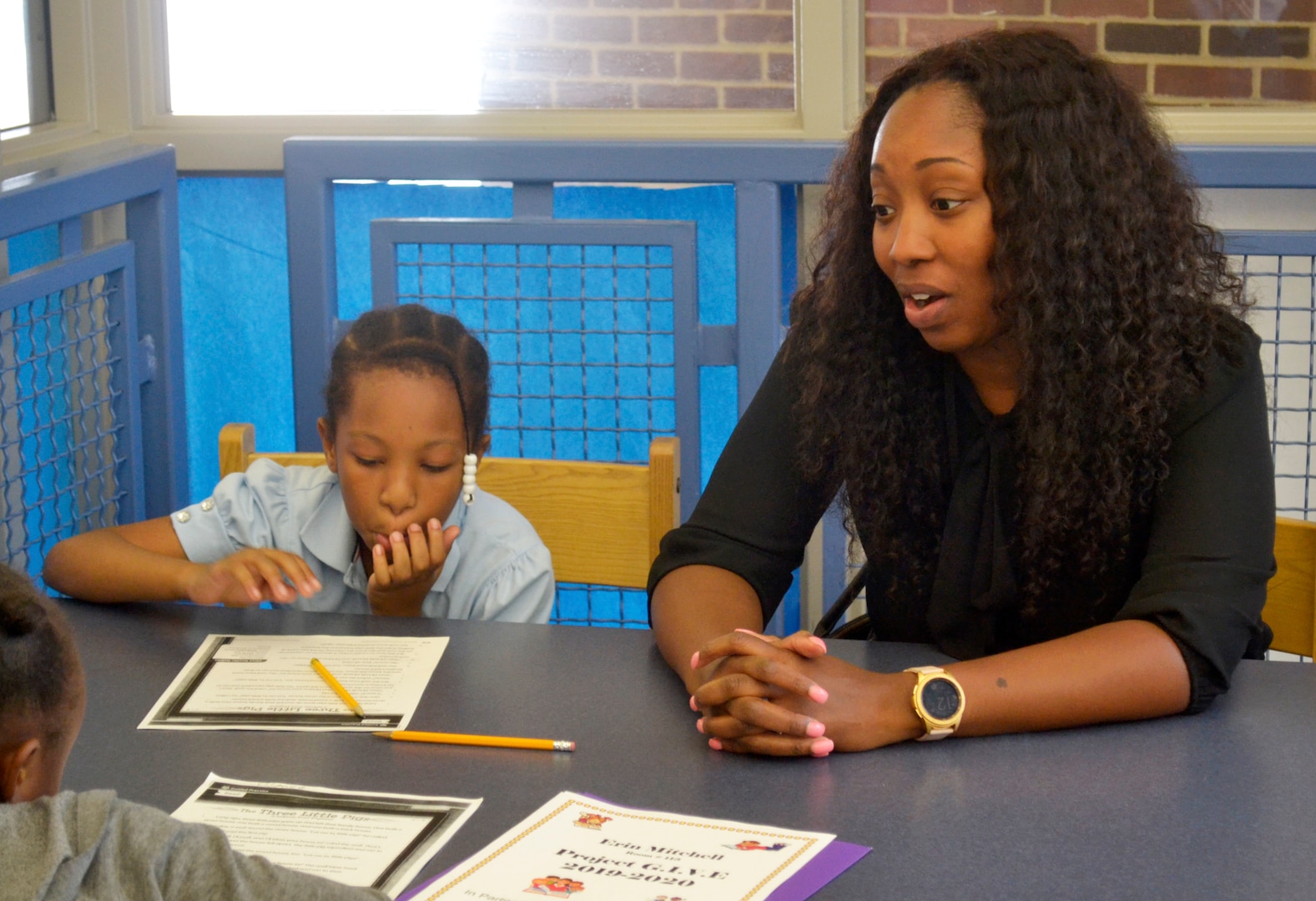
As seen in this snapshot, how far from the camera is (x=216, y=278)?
2789 mm

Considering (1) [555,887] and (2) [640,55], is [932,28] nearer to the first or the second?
(2) [640,55]

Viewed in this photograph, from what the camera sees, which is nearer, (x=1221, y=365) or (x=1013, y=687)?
(x=1013, y=687)

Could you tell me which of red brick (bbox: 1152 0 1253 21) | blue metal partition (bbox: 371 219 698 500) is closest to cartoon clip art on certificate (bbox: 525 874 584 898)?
blue metal partition (bbox: 371 219 698 500)

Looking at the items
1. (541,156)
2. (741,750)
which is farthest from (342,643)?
(541,156)

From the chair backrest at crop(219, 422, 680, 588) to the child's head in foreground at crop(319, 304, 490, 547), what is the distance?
0.39ft

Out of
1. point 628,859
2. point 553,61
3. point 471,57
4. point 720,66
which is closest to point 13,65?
point 471,57

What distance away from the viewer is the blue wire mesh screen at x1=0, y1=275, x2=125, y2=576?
80.5 inches

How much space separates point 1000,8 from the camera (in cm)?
254

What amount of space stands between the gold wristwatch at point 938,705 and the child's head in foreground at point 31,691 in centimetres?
65

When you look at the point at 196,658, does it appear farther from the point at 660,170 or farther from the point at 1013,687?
the point at 660,170

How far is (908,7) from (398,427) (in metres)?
1.39

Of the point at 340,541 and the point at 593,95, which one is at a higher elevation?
the point at 593,95

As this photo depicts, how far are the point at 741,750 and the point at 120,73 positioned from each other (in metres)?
2.10

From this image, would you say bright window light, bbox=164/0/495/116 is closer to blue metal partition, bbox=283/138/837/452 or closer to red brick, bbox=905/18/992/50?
blue metal partition, bbox=283/138/837/452
